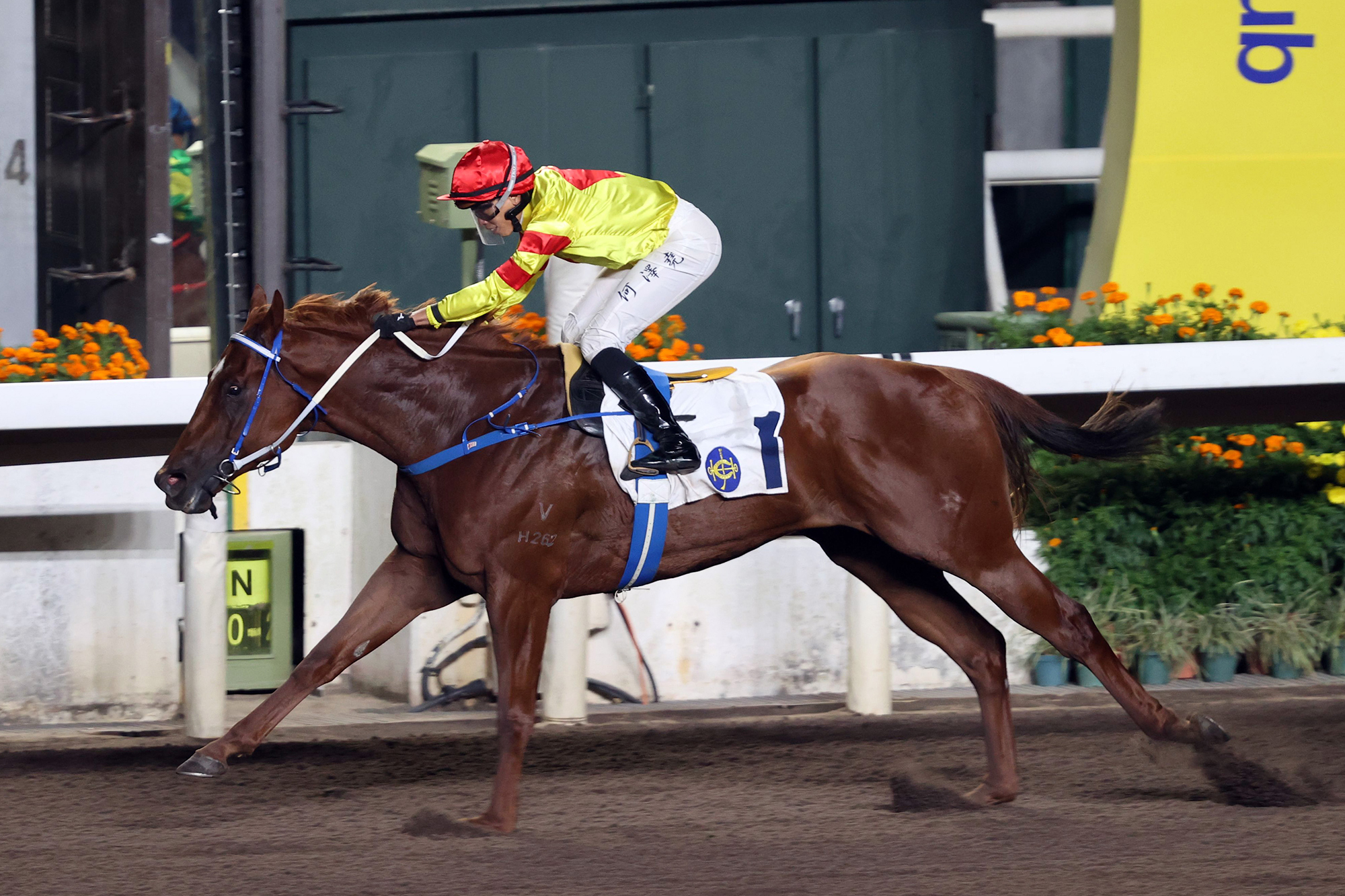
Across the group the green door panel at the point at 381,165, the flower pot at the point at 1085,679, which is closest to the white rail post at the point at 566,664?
the flower pot at the point at 1085,679

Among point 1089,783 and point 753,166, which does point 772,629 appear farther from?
point 753,166

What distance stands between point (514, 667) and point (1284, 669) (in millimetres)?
4065

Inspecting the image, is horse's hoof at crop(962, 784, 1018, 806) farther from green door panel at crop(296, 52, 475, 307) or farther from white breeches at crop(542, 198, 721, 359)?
green door panel at crop(296, 52, 475, 307)

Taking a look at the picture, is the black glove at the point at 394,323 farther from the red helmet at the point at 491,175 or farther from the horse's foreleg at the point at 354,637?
the horse's foreleg at the point at 354,637

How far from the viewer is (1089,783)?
5125 millimetres

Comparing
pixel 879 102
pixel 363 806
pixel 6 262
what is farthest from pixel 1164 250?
pixel 6 262

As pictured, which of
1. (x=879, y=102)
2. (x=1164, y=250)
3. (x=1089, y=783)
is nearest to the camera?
(x=1089, y=783)

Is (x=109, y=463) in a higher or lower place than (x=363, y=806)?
higher

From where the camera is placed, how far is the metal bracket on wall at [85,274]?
28.6 feet

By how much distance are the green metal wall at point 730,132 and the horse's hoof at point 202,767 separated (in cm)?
560

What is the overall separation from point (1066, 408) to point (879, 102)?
145 inches

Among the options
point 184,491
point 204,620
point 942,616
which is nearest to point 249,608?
point 204,620

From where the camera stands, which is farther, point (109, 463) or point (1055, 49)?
point (1055, 49)

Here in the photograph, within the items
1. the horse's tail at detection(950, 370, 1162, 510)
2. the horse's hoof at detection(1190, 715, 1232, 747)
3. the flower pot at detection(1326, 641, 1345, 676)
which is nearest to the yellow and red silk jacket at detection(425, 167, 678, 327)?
the horse's tail at detection(950, 370, 1162, 510)
